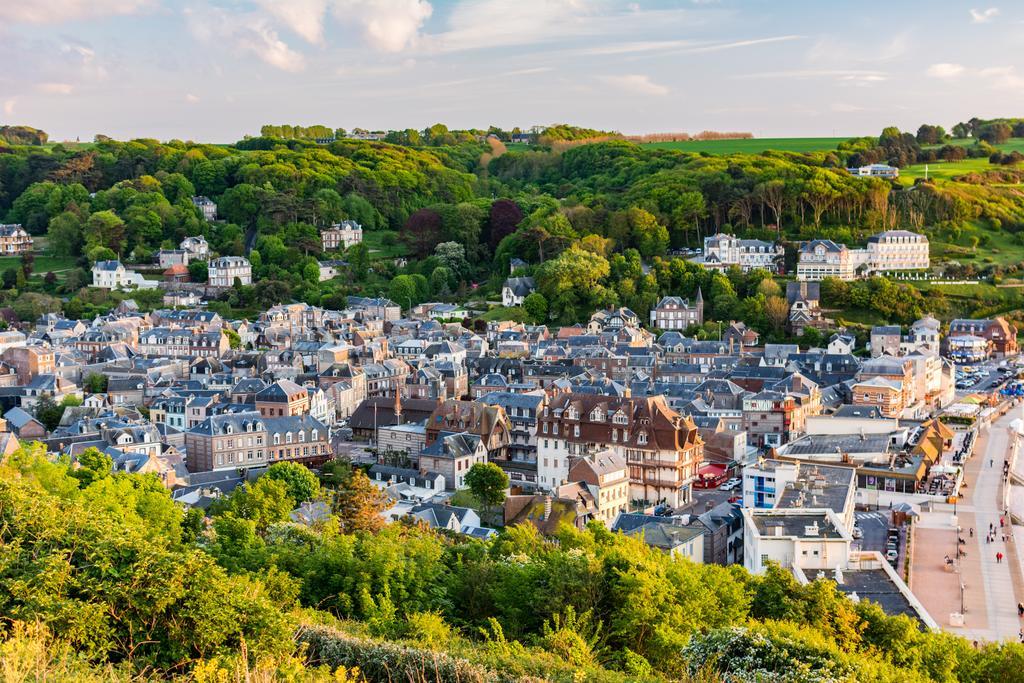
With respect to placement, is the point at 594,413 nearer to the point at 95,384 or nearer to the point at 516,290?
the point at 95,384

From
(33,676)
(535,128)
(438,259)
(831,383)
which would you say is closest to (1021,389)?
(831,383)

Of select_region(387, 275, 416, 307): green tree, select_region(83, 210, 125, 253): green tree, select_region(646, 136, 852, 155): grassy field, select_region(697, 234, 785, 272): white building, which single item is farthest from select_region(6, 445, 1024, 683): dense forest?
select_region(646, 136, 852, 155): grassy field

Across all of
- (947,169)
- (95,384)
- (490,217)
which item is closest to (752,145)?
(947,169)

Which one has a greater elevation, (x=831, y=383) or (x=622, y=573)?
(x=622, y=573)

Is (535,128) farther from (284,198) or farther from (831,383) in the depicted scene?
(831,383)

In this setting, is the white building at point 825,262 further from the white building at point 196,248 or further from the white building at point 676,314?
the white building at point 196,248

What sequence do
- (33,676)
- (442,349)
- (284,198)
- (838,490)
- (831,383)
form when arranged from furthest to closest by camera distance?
(284,198) < (442,349) < (831,383) < (838,490) < (33,676)
